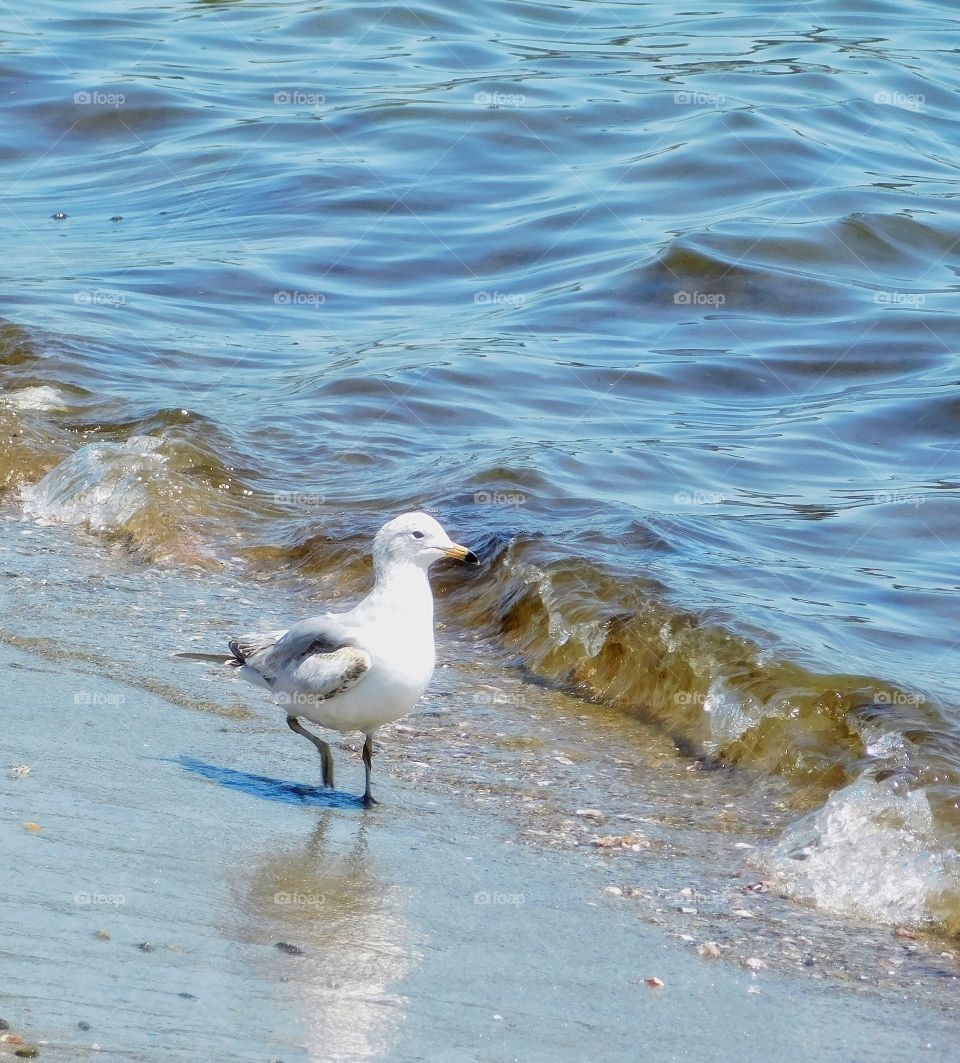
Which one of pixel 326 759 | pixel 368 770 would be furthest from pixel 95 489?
pixel 368 770

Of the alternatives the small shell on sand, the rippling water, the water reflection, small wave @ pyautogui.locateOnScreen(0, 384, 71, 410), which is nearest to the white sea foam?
the rippling water

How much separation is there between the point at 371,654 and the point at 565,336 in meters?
6.94

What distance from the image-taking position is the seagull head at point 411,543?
545 centimetres

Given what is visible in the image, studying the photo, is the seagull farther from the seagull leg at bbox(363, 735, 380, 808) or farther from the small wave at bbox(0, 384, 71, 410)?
the small wave at bbox(0, 384, 71, 410)

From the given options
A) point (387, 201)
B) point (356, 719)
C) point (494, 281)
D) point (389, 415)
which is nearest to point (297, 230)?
point (387, 201)

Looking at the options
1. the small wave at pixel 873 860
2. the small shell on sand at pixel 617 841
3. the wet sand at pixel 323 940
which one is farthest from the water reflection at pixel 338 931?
the small wave at pixel 873 860

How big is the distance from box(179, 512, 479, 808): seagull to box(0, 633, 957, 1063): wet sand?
0.93 ft

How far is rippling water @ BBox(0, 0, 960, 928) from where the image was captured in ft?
23.1

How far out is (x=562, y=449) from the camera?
31.8 feet

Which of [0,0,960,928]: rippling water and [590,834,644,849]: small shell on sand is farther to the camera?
[0,0,960,928]: rippling water

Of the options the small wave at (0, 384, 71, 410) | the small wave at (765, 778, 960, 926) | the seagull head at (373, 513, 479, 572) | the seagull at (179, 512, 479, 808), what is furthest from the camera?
the small wave at (0, 384, 71, 410)

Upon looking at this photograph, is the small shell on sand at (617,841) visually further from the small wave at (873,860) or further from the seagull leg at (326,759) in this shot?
the seagull leg at (326,759)

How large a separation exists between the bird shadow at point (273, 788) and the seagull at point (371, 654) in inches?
2.9

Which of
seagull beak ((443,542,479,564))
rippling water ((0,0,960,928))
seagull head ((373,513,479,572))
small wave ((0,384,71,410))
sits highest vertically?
seagull head ((373,513,479,572))
